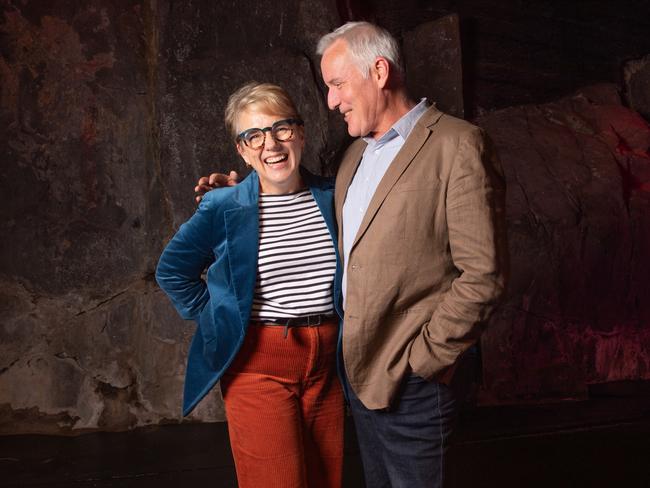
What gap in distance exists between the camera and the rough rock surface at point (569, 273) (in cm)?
375

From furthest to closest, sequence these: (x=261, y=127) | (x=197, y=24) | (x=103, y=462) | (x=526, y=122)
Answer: (x=526, y=122), (x=197, y=24), (x=103, y=462), (x=261, y=127)

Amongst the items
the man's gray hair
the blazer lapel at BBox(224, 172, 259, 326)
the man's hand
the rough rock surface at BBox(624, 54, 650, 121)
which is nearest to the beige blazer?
Answer: the man's gray hair

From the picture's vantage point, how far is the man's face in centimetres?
174

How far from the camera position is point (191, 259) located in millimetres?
1978

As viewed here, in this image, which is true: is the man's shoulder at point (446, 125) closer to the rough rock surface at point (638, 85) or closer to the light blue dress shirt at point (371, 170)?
the light blue dress shirt at point (371, 170)

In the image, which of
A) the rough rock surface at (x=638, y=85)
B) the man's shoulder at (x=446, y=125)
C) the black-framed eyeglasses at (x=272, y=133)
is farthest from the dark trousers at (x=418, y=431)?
the rough rock surface at (x=638, y=85)

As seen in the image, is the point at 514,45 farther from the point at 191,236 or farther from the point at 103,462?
the point at 103,462

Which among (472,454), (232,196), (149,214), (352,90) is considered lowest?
(472,454)

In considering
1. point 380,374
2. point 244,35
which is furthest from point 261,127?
point 244,35

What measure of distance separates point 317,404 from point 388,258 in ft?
1.86

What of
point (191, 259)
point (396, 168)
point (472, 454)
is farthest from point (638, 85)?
point (191, 259)

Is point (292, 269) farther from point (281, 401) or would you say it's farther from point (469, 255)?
point (469, 255)

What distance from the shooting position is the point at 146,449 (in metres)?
3.27

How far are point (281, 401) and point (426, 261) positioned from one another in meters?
0.60
